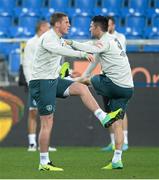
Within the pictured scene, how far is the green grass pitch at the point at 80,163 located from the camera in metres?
8.56

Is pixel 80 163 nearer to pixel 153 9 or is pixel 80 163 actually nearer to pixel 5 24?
pixel 5 24

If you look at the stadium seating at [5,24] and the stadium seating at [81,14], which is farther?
the stadium seating at [81,14]

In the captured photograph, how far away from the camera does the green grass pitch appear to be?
337 inches

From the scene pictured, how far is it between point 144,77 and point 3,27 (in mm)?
5914

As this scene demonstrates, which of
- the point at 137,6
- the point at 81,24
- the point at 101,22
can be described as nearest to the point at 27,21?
the point at 81,24

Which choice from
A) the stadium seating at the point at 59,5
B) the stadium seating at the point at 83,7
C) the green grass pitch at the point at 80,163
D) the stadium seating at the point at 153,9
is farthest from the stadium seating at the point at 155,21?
the green grass pitch at the point at 80,163

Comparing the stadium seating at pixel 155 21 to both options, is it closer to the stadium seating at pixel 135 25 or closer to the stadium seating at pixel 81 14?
the stadium seating at pixel 81 14

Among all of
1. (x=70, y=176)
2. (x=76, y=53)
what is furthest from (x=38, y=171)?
(x=76, y=53)

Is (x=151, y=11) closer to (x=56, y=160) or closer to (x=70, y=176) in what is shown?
(x=56, y=160)

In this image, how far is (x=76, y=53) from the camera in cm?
908

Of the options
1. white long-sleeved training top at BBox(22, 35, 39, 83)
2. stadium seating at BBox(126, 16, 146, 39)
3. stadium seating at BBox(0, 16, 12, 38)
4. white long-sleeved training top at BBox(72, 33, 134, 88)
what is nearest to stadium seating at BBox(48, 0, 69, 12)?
stadium seating at BBox(0, 16, 12, 38)

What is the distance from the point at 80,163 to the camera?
1046 centimetres

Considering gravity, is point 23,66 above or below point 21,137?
above

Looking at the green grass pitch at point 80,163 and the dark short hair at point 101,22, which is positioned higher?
the dark short hair at point 101,22
